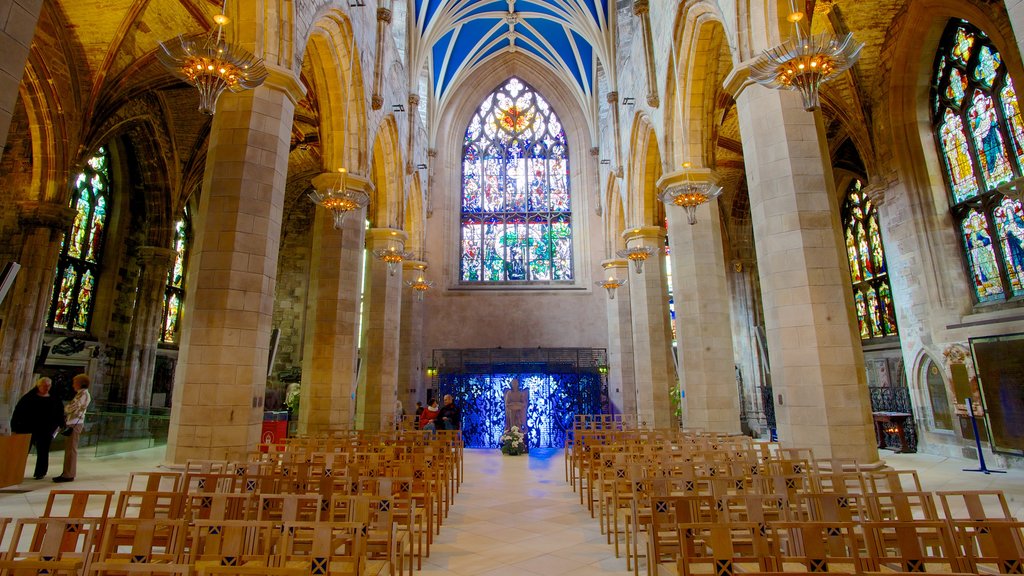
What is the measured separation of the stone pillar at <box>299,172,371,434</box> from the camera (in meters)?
10.7

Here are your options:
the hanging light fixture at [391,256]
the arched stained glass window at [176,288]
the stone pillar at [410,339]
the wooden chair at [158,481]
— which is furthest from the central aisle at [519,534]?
the arched stained glass window at [176,288]

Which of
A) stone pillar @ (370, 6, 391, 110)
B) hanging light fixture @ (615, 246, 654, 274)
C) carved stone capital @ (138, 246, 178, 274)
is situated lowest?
hanging light fixture @ (615, 246, 654, 274)

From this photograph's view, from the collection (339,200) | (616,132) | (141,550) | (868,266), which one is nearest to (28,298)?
(339,200)

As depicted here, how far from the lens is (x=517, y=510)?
7.07 meters

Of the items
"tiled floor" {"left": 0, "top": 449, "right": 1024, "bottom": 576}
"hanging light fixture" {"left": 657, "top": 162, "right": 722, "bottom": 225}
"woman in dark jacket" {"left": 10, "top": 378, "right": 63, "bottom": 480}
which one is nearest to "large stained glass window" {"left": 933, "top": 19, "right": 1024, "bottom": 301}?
"tiled floor" {"left": 0, "top": 449, "right": 1024, "bottom": 576}

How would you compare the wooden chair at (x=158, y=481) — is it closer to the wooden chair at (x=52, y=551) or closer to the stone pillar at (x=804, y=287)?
the wooden chair at (x=52, y=551)

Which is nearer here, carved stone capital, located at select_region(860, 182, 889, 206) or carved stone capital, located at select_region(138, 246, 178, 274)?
carved stone capital, located at select_region(860, 182, 889, 206)

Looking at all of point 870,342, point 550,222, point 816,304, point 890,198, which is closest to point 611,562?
point 816,304

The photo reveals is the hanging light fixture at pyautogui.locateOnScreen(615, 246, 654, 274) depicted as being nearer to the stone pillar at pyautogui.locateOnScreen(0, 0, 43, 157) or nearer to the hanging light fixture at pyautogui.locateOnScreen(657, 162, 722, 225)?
the hanging light fixture at pyautogui.locateOnScreen(657, 162, 722, 225)

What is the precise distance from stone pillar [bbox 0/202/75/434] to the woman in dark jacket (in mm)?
4399

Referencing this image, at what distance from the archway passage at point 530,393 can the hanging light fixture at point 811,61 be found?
13856mm

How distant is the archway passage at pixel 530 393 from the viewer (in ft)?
61.3

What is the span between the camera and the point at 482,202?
24297 mm

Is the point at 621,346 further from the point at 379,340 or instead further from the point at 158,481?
the point at 158,481
